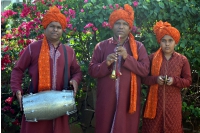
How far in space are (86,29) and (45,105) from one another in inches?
56.4

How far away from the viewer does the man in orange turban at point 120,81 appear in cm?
359

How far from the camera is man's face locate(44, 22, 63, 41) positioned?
357 cm

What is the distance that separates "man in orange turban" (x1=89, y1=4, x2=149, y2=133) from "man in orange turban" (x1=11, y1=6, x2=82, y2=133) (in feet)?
1.18

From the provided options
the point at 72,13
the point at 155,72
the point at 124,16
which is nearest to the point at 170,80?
the point at 155,72

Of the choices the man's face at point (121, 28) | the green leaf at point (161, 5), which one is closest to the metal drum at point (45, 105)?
the man's face at point (121, 28)

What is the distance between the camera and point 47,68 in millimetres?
3518

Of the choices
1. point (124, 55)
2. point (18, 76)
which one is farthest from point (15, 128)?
point (124, 55)

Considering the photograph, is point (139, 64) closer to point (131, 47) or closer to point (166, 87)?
point (131, 47)

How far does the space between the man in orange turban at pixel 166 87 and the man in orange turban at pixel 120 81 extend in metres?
0.14

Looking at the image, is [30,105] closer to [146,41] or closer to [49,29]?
[49,29]

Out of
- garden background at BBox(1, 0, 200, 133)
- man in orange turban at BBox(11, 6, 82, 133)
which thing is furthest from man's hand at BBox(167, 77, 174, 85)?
man in orange turban at BBox(11, 6, 82, 133)

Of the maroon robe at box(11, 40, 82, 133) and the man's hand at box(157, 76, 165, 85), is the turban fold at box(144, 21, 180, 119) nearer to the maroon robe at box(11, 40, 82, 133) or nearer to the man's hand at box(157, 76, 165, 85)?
the man's hand at box(157, 76, 165, 85)

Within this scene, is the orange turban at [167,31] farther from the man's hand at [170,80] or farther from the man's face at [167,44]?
the man's hand at [170,80]

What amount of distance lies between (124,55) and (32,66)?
3.47ft
